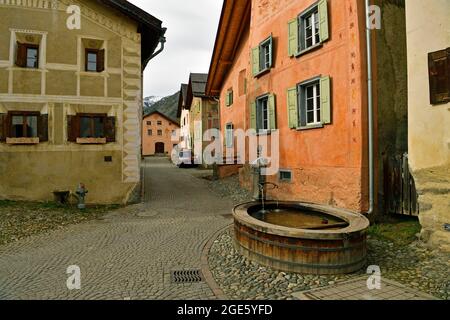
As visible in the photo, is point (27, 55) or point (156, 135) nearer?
point (27, 55)

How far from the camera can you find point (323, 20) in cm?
Result: 877

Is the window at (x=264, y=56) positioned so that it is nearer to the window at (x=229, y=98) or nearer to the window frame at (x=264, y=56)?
the window frame at (x=264, y=56)

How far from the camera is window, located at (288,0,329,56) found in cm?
926

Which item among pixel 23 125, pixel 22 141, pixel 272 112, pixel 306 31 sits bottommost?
pixel 22 141

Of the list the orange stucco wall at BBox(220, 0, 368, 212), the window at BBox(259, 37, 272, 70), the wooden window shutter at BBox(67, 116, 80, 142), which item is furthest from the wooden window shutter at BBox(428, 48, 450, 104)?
the wooden window shutter at BBox(67, 116, 80, 142)

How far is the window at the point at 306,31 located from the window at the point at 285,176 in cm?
404

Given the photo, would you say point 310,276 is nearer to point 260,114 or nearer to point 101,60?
point 260,114

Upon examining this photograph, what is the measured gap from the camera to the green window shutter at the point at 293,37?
9.96 m

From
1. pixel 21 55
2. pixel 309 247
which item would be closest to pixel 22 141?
pixel 21 55

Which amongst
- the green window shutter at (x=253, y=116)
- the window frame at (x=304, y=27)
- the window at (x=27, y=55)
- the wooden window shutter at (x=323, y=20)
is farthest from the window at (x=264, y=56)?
the window at (x=27, y=55)

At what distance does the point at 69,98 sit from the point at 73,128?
113 centimetres

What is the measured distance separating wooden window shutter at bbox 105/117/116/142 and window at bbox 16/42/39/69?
3.23m
